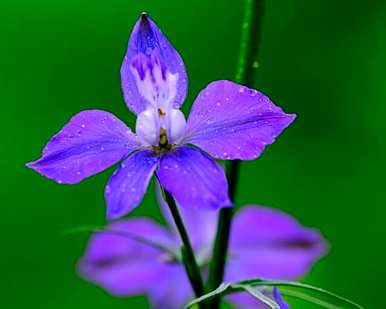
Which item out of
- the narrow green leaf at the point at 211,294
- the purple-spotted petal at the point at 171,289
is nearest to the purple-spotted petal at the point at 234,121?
the narrow green leaf at the point at 211,294

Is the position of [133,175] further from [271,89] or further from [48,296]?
[271,89]

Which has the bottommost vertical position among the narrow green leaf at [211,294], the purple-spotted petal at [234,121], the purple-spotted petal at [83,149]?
the narrow green leaf at [211,294]

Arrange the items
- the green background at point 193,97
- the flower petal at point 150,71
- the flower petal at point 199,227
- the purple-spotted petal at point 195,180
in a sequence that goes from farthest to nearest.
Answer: the green background at point 193,97 < the flower petal at point 199,227 < the flower petal at point 150,71 < the purple-spotted petal at point 195,180

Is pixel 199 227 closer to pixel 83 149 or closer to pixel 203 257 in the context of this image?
pixel 203 257

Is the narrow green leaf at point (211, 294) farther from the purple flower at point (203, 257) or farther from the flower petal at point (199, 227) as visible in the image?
the flower petal at point (199, 227)

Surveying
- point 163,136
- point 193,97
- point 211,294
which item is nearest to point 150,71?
point 163,136

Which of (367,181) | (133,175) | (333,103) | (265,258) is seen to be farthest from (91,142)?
(333,103)
